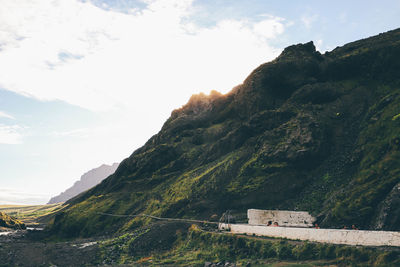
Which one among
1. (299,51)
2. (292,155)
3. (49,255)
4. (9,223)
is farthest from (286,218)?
(9,223)

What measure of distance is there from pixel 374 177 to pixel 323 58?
152ft

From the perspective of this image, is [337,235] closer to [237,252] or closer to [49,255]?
[237,252]

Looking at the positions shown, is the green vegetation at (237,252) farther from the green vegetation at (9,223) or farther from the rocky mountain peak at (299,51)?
the rocky mountain peak at (299,51)

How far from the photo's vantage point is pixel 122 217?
64562mm

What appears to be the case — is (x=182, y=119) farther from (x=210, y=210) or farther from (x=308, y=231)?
(x=308, y=231)

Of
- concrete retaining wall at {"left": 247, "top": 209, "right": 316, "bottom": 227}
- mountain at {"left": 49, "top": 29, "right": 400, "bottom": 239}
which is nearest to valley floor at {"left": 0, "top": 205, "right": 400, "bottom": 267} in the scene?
concrete retaining wall at {"left": 247, "top": 209, "right": 316, "bottom": 227}

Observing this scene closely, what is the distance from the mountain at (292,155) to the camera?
37938 mm

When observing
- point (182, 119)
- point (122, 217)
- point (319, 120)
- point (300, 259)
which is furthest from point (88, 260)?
point (182, 119)

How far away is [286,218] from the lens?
3859 centimetres

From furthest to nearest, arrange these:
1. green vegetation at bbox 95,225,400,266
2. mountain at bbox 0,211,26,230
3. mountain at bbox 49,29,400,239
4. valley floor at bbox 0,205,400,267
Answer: mountain at bbox 0,211,26,230 → mountain at bbox 49,29,400,239 → valley floor at bbox 0,205,400,267 → green vegetation at bbox 95,225,400,266

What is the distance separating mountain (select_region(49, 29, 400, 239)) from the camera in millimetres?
37938

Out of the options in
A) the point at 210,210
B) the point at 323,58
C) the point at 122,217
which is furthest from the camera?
the point at 323,58

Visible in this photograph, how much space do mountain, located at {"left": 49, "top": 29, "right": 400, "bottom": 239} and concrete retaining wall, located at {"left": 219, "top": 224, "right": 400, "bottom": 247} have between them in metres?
8.39

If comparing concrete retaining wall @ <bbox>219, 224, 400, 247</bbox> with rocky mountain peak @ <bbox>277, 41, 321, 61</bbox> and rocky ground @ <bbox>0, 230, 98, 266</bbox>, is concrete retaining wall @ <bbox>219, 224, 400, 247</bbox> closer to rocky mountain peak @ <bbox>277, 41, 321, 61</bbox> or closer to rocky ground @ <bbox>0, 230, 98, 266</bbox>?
rocky ground @ <bbox>0, 230, 98, 266</bbox>
